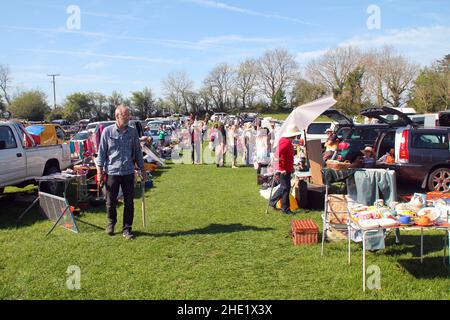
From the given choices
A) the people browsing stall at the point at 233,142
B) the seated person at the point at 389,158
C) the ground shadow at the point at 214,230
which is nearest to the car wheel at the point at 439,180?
the seated person at the point at 389,158

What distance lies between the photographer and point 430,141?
32.4 ft

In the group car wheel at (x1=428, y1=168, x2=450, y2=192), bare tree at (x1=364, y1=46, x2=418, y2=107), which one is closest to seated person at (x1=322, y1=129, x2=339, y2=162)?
car wheel at (x1=428, y1=168, x2=450, y2=192)

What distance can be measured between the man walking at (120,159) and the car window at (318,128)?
15193mm

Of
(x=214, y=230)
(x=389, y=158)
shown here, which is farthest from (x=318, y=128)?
(x=214, y=230)

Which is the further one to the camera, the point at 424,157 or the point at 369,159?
the point at 369,159

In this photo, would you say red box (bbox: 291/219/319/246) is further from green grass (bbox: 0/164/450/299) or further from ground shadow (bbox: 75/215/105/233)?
ground shadow (bbox: 75/215/105/233)

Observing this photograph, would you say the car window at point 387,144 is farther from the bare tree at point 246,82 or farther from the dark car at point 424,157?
the bare tree at point 246,82

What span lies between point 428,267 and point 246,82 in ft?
287

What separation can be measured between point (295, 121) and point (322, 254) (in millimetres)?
3321

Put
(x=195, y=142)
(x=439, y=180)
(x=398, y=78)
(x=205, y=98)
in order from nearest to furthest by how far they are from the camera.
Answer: (x=439, y=180) < (x=195, y=142) < (x=398, y=78) < (x=205, y=98)

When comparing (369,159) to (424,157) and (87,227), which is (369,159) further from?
(87,227)

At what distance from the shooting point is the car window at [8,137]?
28.6ft

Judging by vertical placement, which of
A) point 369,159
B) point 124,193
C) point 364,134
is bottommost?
point 124,193
